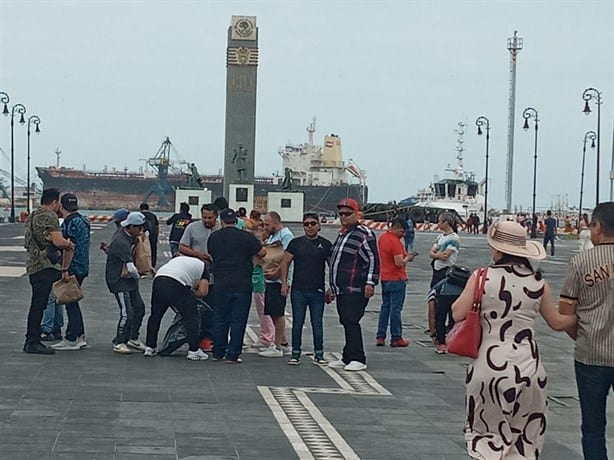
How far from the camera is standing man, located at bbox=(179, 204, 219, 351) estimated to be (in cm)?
1209

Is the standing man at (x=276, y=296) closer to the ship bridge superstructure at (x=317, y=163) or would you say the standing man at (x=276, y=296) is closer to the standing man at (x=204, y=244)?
the standing man at (x=204, y=244)

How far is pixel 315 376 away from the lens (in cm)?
1066

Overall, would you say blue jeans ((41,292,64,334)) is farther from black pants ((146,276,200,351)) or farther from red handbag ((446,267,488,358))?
red handbag ((446,267,488,358))

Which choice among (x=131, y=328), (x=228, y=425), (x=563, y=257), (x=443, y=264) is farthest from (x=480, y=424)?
(x=563, y=257)

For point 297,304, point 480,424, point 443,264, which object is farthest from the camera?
point 443,264

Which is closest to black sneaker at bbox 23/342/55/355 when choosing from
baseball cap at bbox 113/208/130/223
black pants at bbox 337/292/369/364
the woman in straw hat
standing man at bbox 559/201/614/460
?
baseball cap at bbox 113/208/130/223

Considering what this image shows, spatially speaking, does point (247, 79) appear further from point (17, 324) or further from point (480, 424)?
point (480, 424)

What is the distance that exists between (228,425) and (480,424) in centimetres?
281

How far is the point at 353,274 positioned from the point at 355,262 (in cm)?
12

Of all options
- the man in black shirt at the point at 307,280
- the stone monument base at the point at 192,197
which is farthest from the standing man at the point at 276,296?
the stone monument base at the point at 192,197

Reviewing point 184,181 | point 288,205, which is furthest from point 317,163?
point 288,205

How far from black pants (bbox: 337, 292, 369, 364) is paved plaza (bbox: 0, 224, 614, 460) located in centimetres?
30

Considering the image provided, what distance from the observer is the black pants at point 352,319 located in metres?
11.1

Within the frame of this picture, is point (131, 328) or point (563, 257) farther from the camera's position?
point (563, 257)
